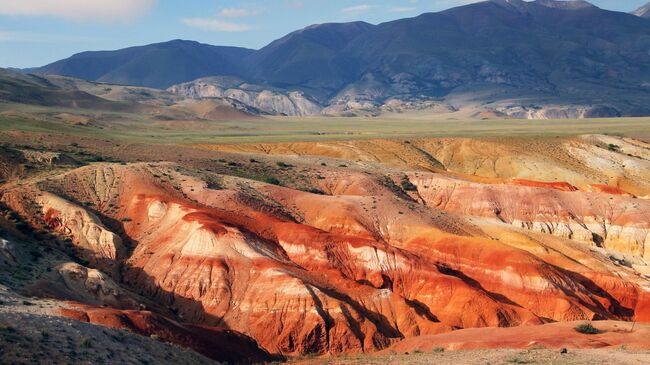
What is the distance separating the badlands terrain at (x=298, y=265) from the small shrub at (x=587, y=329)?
0.38 m

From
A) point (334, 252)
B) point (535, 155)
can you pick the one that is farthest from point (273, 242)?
point (535, 155)

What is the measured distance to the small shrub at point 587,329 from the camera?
152ft

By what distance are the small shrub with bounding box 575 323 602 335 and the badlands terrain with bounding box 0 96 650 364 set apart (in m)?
0.38

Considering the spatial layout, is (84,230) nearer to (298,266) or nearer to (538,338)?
(298,266)

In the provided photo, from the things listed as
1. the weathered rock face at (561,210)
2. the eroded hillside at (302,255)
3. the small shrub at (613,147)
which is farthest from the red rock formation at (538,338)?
the small shrub at (613,147)

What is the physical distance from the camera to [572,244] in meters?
77.7

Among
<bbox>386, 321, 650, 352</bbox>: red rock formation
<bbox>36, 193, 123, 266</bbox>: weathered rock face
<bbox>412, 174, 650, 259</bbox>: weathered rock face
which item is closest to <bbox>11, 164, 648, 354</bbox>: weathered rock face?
<bbox>36, 193, 123, 266</bbox>: weathered rock face

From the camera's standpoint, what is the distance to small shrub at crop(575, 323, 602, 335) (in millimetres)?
46469

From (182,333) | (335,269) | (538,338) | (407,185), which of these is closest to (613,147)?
(407,185)

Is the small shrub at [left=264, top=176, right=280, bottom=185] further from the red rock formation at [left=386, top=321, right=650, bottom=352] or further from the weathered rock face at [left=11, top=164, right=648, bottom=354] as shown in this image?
the red rock formation at [left=386, top=321, right=650, bottom=352]

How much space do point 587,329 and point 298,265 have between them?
2381 centimetres

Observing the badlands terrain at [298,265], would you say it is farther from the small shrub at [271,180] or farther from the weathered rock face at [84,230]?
the small shrub at [271,180]

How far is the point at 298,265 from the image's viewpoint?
6225cm

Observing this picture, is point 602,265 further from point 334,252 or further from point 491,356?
point 491,356
